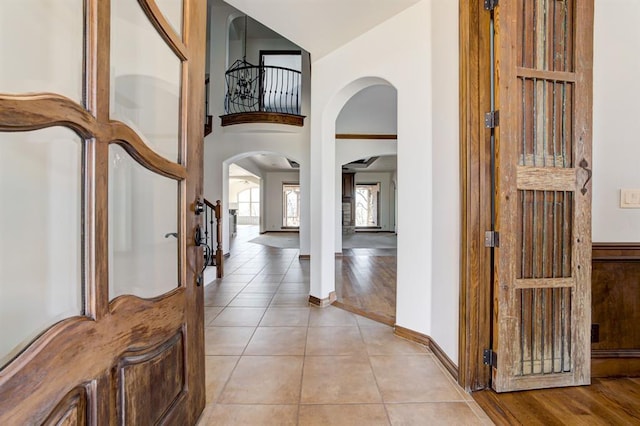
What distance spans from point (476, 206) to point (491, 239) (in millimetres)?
212

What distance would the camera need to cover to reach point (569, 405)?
5.35 feet

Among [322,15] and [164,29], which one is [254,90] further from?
[164,29]

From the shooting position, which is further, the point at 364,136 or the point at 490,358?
the point at 364,136

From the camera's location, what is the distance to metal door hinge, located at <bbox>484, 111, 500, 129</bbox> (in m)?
1.73

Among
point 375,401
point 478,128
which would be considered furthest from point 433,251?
point 375,401

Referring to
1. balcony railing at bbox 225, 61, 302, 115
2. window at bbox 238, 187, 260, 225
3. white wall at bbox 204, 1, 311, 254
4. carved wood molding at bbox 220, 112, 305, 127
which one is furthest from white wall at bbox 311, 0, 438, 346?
window at bbox 238, 187, 260, 225

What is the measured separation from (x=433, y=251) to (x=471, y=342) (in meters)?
0.70

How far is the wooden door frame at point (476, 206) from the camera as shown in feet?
5.78

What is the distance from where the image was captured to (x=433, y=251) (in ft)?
7.47

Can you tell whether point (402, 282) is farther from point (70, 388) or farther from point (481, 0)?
point (70, 388)

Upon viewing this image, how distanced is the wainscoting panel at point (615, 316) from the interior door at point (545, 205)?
0.24 m

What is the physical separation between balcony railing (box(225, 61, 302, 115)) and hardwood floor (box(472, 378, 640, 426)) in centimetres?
591

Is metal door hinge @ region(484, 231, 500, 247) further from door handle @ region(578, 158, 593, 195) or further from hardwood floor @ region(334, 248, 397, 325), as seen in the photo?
hardwood floor @ region(334, 248, 397, 325)

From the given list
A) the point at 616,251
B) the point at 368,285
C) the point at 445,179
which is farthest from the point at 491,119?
the point at 368,285
